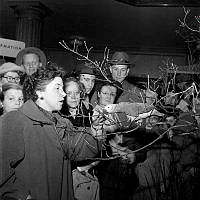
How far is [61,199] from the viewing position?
2.27 m

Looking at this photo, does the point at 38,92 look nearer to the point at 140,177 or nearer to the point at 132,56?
the point at 140,177

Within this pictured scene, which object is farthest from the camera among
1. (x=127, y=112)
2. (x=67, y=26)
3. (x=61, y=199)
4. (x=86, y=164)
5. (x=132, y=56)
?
(x=132, y=56)

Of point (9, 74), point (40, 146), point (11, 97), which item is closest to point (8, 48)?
point (9, 74)

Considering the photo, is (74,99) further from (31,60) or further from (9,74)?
(31,60)

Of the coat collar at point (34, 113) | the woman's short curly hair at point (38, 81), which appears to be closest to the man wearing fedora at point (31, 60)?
the woman's short curly hair at point (38, 81)

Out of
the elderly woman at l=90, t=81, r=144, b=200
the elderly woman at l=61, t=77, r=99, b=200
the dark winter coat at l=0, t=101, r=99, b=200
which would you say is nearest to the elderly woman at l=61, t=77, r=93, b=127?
the elderly woman at l=61, t=77, r=99, b=200

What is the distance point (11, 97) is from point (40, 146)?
704 millimetres

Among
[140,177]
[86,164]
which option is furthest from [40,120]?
[140,177]

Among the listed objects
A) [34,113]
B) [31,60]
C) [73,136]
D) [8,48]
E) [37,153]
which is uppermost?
[8,48]

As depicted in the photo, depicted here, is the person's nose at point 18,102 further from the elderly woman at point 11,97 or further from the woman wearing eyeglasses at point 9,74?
the woman wearing eyeglasses at point 9,74

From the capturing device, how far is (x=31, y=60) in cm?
346

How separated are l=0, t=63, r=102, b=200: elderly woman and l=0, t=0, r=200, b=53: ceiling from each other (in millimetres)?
3883

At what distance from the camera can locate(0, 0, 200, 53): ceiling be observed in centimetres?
611

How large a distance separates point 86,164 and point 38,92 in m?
0.90
